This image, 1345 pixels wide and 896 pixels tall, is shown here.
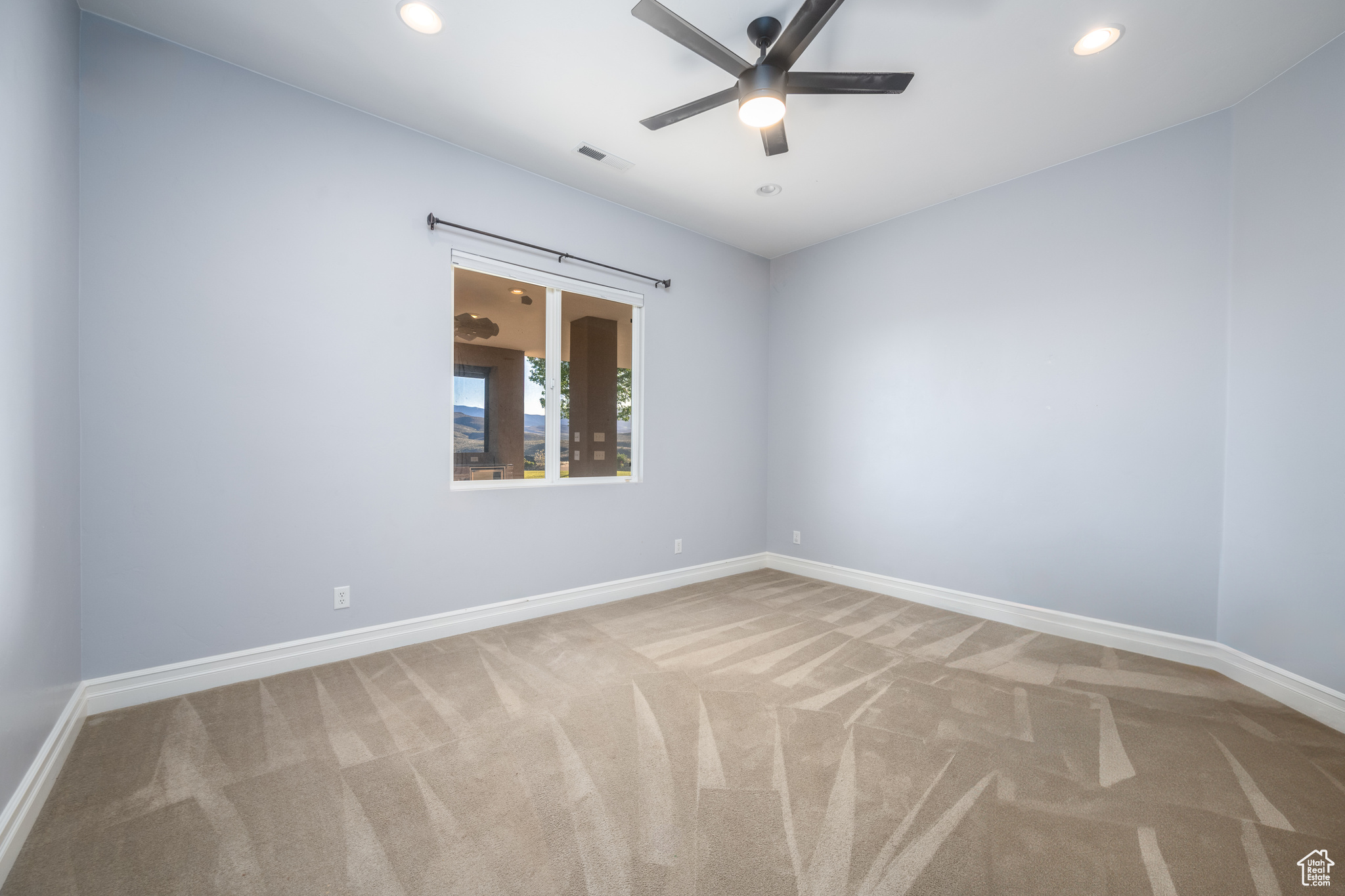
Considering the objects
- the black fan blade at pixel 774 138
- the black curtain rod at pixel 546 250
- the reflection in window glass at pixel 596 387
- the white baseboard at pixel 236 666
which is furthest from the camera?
the reflection in window glass at pixel 596 387

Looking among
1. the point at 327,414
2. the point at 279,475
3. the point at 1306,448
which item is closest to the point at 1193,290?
the point at 1306,448

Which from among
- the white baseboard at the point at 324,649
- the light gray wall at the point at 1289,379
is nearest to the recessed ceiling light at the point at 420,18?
the white baseboard at the point at 324,649

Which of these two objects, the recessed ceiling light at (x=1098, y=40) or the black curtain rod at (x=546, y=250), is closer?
the recessed ceiling light at (x=1098, y=40)

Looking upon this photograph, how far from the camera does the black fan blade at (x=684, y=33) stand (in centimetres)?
184

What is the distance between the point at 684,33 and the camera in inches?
76.4

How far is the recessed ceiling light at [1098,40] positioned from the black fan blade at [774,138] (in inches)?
52.0

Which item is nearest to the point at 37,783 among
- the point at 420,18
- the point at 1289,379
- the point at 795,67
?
the point at 420,18

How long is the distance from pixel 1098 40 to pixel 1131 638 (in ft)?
10.2

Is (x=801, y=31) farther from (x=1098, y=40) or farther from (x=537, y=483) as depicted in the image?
(x=537, y=483)

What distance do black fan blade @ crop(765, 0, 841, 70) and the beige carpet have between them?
8.80ft

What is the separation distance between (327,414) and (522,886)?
2385mm

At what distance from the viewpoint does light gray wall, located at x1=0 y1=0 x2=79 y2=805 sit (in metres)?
1.50

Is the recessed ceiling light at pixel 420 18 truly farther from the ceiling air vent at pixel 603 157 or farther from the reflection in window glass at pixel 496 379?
the reflection in window glass at pixel 496 379

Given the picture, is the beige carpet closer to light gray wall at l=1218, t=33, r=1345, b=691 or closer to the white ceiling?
light gray wall at l=1218, t=33, r=1345, b=691
